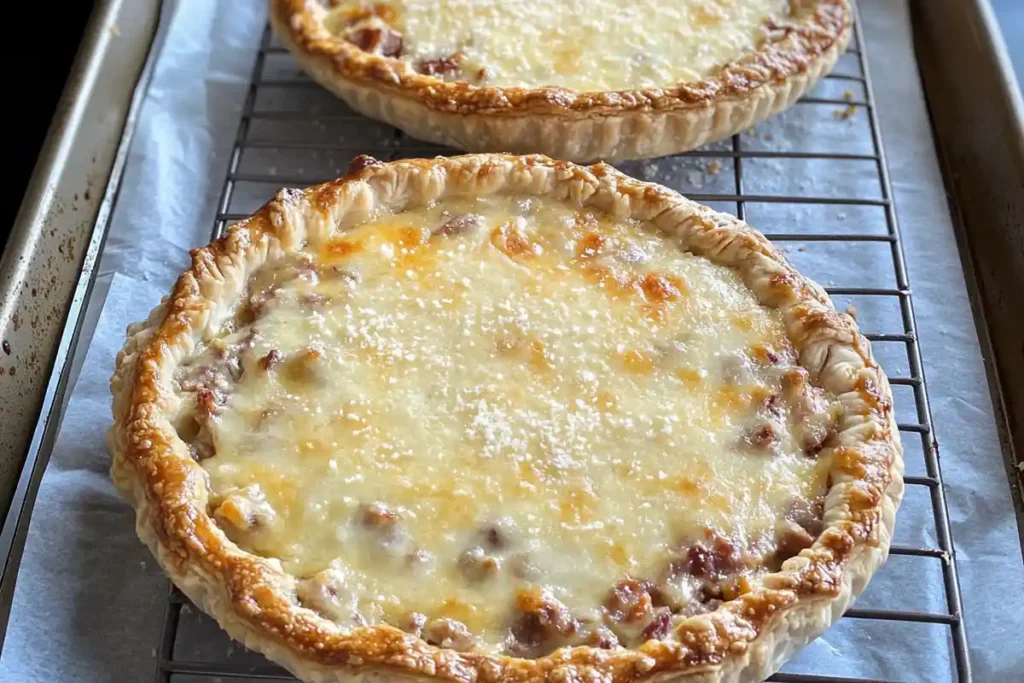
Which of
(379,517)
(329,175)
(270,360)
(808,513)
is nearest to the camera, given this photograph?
(379,517)

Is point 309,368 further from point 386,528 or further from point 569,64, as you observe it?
point 569,64

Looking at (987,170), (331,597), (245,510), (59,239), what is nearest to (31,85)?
(59,239)

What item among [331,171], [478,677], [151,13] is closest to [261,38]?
[151,13]

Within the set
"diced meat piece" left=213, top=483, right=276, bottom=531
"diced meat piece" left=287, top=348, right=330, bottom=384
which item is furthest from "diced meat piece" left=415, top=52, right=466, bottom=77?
"diced meat piece" left=213, top=483, right=276, bottom=531

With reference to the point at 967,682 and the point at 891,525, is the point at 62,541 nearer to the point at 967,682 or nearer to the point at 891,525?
the point at 891,525

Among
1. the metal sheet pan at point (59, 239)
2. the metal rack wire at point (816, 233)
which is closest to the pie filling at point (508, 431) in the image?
the metal rack wire at point (816, 233)
